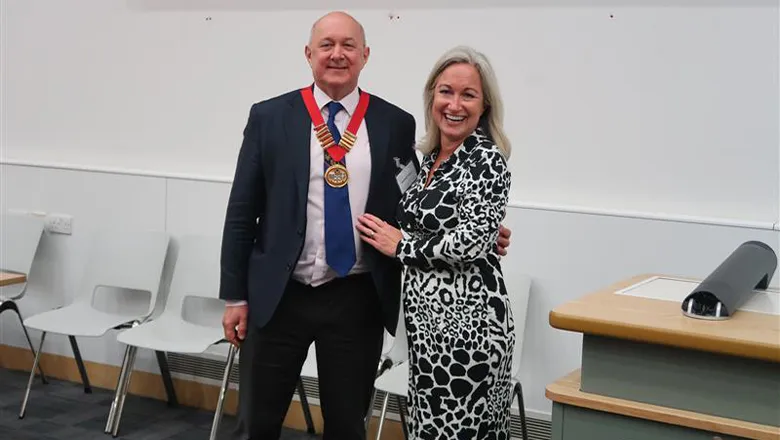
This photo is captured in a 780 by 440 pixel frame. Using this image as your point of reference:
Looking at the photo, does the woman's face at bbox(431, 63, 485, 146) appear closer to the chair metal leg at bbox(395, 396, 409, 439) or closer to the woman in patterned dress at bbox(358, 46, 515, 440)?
the woman in patterned dress at bbox(358, 46, 515, 440)

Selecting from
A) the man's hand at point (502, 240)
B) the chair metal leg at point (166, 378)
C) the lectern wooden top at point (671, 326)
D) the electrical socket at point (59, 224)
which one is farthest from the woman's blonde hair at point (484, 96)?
the electrical socket at point (59, 224)

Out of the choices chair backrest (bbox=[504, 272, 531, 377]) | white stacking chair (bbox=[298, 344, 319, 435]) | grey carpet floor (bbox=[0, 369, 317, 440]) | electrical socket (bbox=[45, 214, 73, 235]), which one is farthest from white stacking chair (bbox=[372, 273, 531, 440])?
electrical socket (bbox=[45, 214, 73, 235])

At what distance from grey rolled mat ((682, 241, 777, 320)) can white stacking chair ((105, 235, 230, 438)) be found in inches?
97.7

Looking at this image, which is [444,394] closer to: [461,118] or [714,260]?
[461,118]

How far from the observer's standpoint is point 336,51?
2561 millimetres

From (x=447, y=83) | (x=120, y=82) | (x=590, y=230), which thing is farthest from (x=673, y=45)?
(x=120, y=82)

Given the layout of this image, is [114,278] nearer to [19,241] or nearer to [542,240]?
[19,241]

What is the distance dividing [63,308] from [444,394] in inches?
115

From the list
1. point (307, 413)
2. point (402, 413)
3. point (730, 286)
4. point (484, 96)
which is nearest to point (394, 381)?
point (402, 413)

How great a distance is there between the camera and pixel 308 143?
2623 mm

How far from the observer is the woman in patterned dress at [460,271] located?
241cm

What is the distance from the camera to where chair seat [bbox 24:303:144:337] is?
4348mm

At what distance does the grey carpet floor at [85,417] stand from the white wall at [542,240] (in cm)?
27

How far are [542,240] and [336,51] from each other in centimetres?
169
